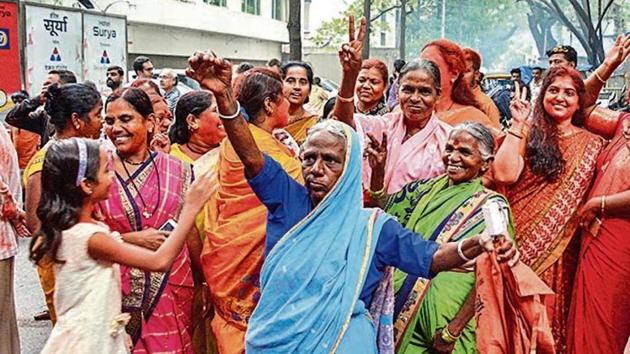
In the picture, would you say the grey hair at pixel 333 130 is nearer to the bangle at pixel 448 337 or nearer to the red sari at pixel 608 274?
the bangle at pixel 448 337

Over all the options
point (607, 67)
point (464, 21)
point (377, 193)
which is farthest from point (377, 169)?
point (464, 21)

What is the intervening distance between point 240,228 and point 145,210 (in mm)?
476

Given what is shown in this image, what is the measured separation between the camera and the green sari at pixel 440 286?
13.0ft

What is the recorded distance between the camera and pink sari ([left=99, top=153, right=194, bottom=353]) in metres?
4.02

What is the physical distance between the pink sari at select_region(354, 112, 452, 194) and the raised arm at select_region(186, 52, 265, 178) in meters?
1.12

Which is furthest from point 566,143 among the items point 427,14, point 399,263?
point 427,14

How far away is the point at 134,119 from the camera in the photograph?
421cm

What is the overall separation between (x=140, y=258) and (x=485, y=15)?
234ft

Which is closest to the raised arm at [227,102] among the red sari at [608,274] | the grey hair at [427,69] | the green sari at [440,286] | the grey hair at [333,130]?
the grey hair at [333,130]

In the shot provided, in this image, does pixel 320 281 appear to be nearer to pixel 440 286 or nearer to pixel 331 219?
pixel 331 219

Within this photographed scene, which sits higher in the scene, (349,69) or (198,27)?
(198,27)

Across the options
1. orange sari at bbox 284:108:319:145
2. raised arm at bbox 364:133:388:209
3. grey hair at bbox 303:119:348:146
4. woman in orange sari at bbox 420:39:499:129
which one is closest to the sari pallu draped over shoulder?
grey hair at bbox 303:119:348:146

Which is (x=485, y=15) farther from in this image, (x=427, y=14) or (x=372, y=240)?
(x=372, y=240)

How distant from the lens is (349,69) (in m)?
4.21
